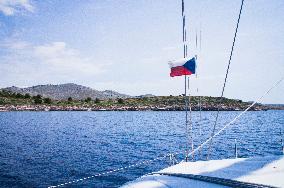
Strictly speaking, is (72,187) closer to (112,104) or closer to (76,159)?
(76,159)

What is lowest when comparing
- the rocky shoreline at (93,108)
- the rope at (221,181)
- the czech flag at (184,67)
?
the rope at (221,181)

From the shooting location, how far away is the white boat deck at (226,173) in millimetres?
6992

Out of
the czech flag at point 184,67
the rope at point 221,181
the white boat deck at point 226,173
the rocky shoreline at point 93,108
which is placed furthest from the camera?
the rocky shoreline at point 93,108

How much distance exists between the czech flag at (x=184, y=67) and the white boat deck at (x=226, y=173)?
3.86 metres

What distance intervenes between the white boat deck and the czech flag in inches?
152

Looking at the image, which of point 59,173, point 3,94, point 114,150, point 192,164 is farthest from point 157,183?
point 3,94

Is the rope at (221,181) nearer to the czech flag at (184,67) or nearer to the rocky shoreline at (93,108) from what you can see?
the czech flag at (184,67)

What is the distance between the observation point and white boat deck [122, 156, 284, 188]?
6992 mm

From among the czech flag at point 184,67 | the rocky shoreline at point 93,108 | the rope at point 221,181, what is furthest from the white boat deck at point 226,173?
the rocky shoreline at point 93,108

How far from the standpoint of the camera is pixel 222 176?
739cm

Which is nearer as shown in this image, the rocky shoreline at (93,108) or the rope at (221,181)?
the rope at (221,181)

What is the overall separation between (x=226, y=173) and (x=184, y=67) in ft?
16.3

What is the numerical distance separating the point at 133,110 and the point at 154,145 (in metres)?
137

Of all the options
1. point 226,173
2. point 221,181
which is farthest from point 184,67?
point 221,181
